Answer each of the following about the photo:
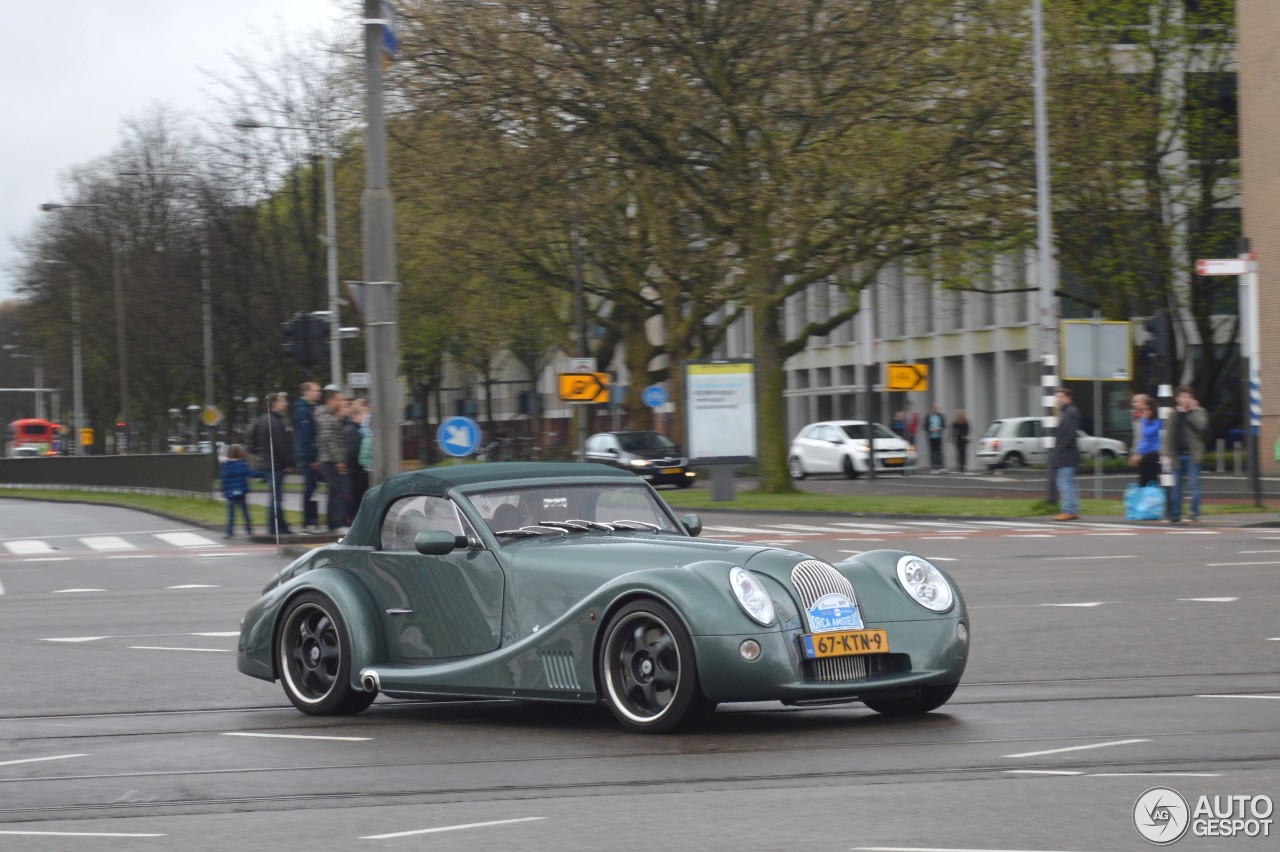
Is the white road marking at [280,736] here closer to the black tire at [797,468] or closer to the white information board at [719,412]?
the white information board at [719,412]

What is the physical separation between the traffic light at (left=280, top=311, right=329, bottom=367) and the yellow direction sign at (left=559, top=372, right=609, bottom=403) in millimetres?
17996

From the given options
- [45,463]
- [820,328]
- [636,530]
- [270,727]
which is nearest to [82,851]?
[270,727]

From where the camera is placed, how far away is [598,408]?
254 ft

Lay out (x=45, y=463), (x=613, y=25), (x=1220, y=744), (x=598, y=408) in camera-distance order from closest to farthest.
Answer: (x=1220, y=744) < (x=613, y=25) < (x=45, y=463) < (x=598, y=408)

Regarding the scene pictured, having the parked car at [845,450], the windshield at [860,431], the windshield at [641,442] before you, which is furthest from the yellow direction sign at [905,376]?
the windshield at [641,442]

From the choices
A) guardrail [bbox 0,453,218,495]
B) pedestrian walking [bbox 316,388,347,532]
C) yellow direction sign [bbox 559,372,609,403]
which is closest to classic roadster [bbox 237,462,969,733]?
pedestrian walking [bbox 316,388,347,532]

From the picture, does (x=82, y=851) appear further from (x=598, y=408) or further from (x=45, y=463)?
(x=598, y=408)

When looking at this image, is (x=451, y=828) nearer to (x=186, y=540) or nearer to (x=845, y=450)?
(x=186, y=540)

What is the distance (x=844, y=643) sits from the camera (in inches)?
326

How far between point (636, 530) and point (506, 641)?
37.5 inches

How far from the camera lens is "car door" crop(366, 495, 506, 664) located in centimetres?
905

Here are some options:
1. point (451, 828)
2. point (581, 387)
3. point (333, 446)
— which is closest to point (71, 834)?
point (451, 828)

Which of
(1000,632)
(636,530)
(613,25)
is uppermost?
(613,25)

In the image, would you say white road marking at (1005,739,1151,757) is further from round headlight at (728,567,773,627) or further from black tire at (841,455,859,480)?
black tire at (841,455,859,480)
